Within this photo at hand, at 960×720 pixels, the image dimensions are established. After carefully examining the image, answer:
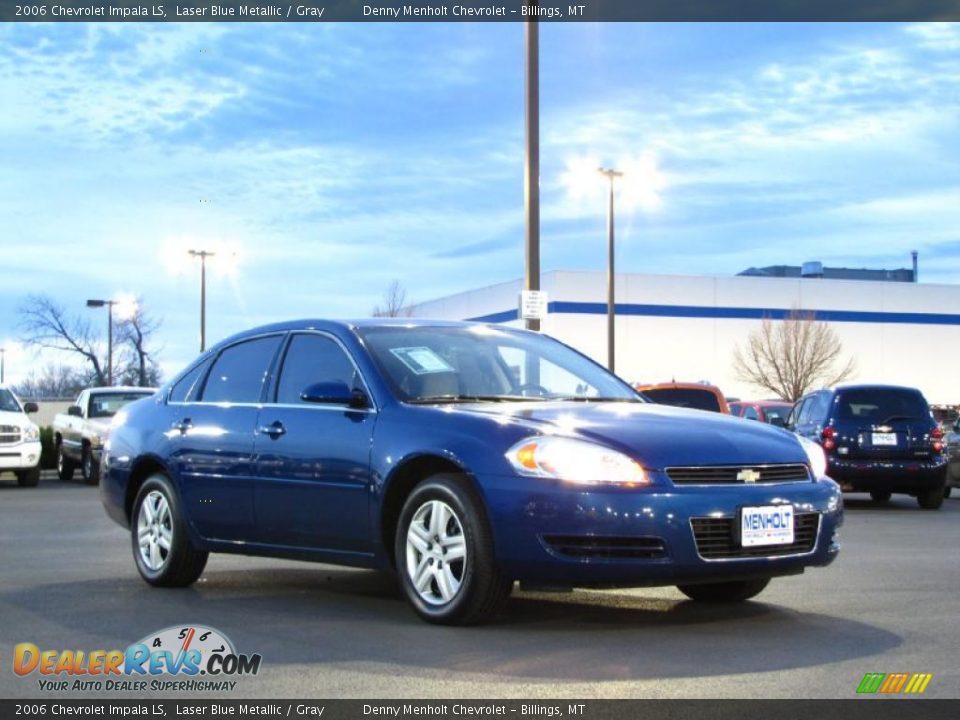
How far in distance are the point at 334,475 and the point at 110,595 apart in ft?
5.63

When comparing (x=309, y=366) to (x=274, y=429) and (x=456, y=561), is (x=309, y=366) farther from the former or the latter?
(x=456, y=561)

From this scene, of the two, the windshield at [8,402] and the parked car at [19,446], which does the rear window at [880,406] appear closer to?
the parked car at [19,446]

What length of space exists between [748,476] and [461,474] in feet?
4.53

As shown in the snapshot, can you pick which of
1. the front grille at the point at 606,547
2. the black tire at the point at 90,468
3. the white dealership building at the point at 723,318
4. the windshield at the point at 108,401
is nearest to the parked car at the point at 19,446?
the black tire at the point at 90,468

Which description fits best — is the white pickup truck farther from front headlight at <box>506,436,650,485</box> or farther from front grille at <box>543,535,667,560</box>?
front grille at <box>543,535,667,560</box>

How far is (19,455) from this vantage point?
23.8 metres

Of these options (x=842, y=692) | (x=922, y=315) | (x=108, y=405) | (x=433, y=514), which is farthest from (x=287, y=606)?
(x=922, y=315)

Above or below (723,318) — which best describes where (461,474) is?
below

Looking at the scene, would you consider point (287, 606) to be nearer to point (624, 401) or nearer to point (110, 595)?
point (110, 595)

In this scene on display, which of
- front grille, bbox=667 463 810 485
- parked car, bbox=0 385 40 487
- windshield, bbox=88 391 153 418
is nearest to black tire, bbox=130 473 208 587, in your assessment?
front grille, bbox=667 463 810 485

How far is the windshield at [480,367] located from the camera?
7.66m

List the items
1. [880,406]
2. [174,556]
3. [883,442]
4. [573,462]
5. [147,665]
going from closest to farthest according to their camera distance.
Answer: [147,665] < [573,462] < [174,556] < [883,442] < [880,406]

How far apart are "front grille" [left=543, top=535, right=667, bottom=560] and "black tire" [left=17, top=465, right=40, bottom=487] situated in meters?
19.5

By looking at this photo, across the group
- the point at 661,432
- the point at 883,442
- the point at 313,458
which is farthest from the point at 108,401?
the point at 661,432
